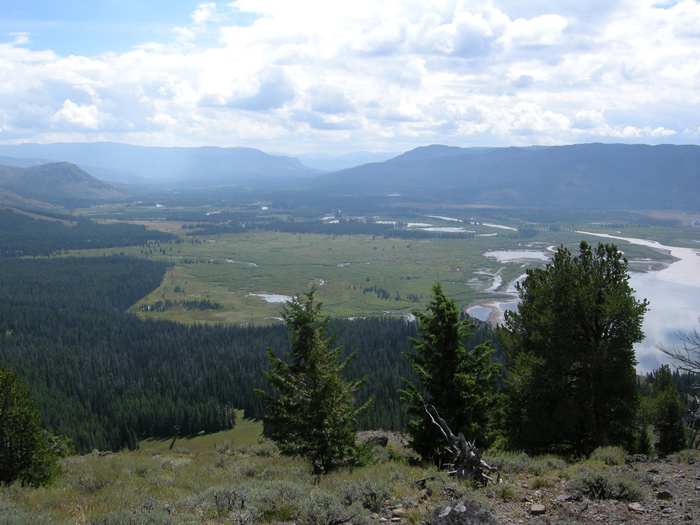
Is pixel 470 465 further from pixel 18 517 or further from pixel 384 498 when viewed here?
pixel 18 517

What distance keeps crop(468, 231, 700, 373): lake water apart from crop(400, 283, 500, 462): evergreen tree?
4612 centimetres

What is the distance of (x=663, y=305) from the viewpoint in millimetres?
105062

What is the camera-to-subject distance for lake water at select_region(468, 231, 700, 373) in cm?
7994

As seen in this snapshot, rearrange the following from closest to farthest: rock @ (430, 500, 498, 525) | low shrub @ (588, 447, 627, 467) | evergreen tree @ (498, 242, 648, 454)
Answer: rock @ (430, 500, 498, 525) → low shrub @ (588, 447, 627, 467) → evergreen tree @ (498, 242, 648, 454)

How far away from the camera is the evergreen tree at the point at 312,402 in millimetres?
19750

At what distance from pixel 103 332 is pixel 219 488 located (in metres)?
99.7

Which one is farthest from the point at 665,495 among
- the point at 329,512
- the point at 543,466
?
the point at 329,512

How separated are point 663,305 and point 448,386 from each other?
108m

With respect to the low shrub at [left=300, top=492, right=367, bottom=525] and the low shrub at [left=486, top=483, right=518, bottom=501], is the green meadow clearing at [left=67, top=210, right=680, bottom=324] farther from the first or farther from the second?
the low shrub at [left=300, top=492, right=367, bottom=525]

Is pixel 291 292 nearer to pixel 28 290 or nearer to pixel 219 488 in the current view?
pixel 28 290

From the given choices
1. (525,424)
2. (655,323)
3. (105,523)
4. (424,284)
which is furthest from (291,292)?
(105,523)

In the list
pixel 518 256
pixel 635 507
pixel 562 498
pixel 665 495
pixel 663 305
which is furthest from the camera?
pixel 518 256

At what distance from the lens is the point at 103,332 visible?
99.8 m

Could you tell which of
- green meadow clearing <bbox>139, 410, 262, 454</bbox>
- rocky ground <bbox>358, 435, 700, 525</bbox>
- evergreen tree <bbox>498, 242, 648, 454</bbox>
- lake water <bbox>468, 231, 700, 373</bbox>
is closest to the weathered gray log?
rocky ground <bbox>358, 435, 700, 525</bbox>
